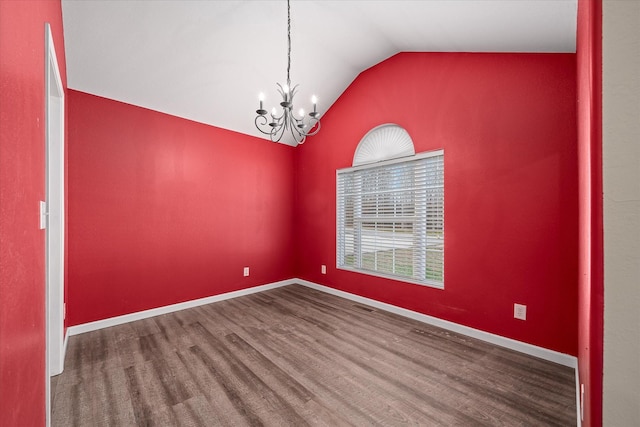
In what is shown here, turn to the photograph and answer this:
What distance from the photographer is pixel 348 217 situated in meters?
3.94

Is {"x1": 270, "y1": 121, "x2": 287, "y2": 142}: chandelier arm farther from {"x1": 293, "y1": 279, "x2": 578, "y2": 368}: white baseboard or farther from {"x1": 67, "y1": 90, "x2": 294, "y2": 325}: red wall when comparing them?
{"x1": 293, "y1": 279, "x2": 578, "y2": 368}: white baseboard

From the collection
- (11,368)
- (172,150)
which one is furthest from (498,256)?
(172,150)

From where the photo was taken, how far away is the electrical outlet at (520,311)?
232 cm

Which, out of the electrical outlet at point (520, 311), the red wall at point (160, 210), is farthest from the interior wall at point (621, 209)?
the red wall at point (160, 210)

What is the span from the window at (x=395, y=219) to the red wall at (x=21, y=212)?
2973 millimetres

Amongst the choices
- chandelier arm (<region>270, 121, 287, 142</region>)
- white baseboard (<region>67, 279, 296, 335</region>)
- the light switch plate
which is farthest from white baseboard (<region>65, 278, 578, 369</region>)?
chandelier arm (<region>270, 121, 287, 142</region>)

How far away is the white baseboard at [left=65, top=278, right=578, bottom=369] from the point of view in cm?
221

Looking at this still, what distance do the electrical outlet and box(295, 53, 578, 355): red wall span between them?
0.12 ft

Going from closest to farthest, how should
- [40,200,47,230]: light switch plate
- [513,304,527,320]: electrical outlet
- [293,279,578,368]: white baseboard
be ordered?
[40,200,47,230]: light switch plate
[293,279,578,368]: white baseboard
[513,304,527,320]: electrical outlet

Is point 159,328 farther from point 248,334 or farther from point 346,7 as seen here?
point 346,7

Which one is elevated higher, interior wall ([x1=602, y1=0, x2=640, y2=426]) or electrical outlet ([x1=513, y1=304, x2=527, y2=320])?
interior wall ([x1=602, y1=0, x2=640, y2=426])

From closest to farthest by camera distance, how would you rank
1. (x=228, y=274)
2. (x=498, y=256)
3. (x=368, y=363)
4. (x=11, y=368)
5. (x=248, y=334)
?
(x=11, y=368) < (x=368, y=363) < (x=498, y=256) < (x=248, y=334) < (x=228, y=274)

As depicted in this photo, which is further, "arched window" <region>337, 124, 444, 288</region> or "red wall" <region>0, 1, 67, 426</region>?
"arched window" <region>337, 124, 444, 288</region>

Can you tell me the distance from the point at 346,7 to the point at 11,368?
3.10 meters
